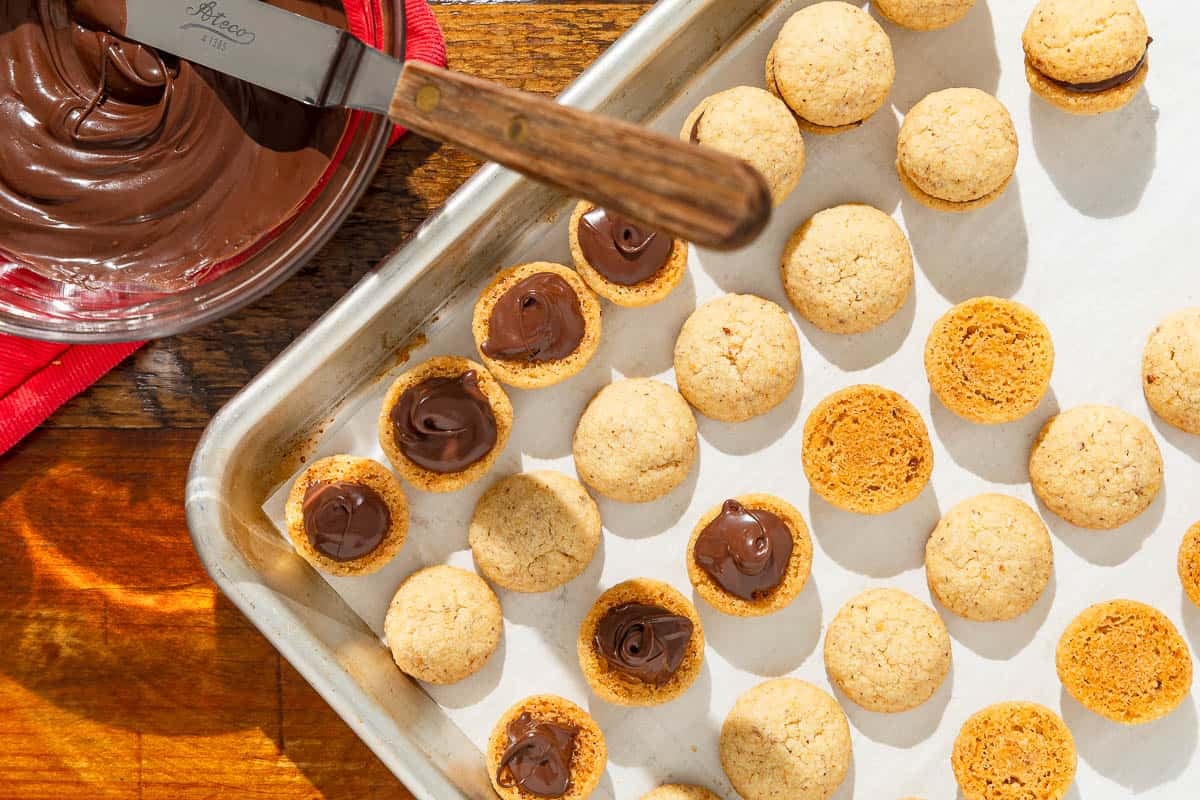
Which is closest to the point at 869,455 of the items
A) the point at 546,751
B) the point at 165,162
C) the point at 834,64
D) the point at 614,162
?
the point at 834,64

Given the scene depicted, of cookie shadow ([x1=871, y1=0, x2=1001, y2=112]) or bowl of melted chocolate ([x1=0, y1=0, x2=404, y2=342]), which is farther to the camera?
cookie shadow ([x1=871, y1=0, x2=1001, y2=112])

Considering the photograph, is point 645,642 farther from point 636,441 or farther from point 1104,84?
point 1104,84

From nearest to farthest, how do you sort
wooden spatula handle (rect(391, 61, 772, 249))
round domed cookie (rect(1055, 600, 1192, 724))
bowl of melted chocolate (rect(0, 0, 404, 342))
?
1. wooden spatula handle (rect(391, 61, 772, 249))
2. bowl of melted chocolate (rect(0, 0, 404, 342))
3. round domed cookie (rect(1055, 600, 1192, 724))

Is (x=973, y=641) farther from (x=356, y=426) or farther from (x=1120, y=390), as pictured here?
(x=356, y=426)

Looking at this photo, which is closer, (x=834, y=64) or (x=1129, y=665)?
(x=834, y=64)

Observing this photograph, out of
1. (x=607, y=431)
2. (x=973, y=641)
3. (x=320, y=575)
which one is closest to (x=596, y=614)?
(x=607, y=431)

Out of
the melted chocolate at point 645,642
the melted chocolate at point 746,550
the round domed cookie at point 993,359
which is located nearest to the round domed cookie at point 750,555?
the melted chocolate at point 746,550

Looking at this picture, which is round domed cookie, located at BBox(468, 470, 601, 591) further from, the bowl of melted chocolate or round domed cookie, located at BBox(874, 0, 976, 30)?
round domed cookie, located at BBox(874, 0, 976, 30)

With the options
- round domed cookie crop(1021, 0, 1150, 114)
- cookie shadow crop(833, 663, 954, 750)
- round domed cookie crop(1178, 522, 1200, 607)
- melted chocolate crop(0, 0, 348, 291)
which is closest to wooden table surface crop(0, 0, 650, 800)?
melted chocolate crop(0, 0, 348, 291)
